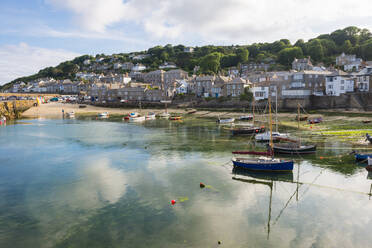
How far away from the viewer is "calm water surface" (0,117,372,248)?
1428cm

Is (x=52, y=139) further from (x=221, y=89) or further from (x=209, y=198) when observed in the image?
(x=221, y=89)

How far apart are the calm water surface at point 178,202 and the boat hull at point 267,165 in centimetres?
97

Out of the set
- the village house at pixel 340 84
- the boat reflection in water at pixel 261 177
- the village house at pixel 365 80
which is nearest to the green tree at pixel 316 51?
the village house at pixel 340 84

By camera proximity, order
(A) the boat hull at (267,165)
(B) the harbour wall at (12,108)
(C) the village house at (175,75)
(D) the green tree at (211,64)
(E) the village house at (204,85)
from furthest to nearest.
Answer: (C) the village house at (175,75)
(D) the green tree at (211,64)
(E) the village house at (204,85)
(B) the harbour wall at (12,108)
(A) the boat hull at (267,165)

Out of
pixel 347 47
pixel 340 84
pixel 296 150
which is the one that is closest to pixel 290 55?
pixel 347 47

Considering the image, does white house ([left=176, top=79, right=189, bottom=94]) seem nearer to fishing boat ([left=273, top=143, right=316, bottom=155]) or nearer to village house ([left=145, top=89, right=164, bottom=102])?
village house ([left=145, top=89, right=164, bottom=102])

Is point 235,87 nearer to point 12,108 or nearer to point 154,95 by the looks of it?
point 154,95

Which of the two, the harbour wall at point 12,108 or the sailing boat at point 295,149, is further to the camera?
the harbour wall at point 12,108

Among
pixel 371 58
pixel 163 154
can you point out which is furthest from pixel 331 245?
pixel 371 58

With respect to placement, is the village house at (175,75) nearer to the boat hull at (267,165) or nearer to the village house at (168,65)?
the village house at (168,65)

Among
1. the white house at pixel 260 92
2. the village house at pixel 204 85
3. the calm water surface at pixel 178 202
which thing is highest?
the village house at pixel 204 85

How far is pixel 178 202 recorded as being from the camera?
1838cm

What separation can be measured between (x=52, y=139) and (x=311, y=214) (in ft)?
133

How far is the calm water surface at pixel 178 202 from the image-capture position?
46.9ft
